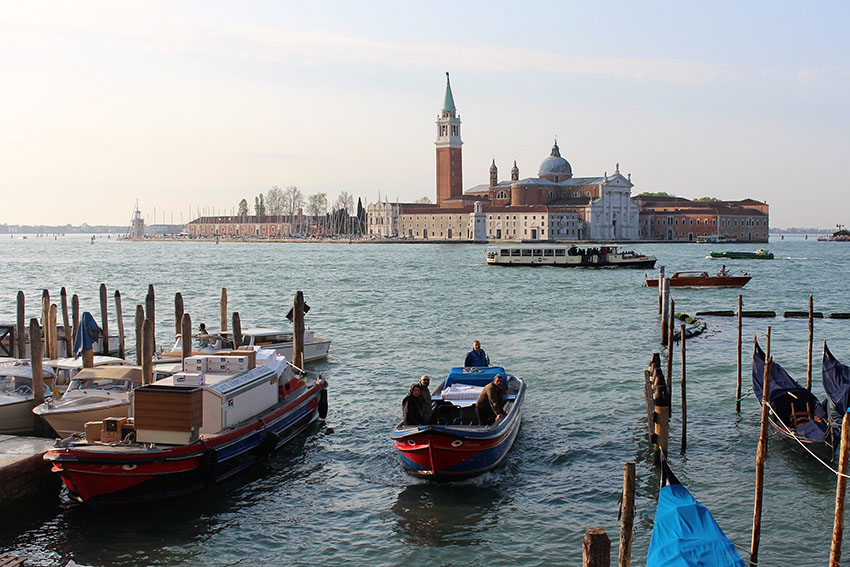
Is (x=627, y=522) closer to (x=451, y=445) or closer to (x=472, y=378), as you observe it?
(x=451, y=445)

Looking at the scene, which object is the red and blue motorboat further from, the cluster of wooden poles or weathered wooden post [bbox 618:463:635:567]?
the cluster of wooden poles

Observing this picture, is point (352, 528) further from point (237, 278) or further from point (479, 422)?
point (237, 278)

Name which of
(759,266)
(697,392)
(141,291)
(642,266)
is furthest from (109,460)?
(759,266)

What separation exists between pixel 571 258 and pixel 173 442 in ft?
176

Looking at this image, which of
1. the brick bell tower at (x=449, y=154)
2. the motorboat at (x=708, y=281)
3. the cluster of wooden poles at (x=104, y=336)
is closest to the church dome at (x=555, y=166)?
the brick bell tower at (x=449, y=154)

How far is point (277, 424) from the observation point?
11.8 metres

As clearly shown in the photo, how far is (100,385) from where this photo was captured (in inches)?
480

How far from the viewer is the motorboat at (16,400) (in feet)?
39.3

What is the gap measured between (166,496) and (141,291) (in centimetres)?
3319

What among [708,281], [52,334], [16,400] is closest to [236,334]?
[52,334]

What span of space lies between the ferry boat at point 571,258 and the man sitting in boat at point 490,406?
4934cm

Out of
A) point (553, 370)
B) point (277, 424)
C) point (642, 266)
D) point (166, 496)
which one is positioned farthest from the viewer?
point (642, 266)

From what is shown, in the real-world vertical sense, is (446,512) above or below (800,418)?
below

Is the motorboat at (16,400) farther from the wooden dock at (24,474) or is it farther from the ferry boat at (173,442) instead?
the ferry boat at (173,442)
